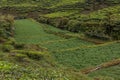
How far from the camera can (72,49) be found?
36.8 metres

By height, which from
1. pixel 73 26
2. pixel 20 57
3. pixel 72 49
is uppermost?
pixel 20 57

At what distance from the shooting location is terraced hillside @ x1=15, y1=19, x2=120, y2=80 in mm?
31500

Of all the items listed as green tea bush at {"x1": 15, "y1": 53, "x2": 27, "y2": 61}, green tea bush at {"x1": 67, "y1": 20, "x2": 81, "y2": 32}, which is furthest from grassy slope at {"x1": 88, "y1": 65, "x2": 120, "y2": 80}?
green tea bush at {"x1": 67, "y1": 20, "x2": 81, "y2": 32}

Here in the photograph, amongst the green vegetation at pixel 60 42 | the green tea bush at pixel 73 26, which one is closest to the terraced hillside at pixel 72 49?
the green vegetation at pixel 60 42

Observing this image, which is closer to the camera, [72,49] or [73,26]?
[72,49]

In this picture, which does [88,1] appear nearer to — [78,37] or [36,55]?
[78,37]

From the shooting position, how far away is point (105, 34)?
4875cm

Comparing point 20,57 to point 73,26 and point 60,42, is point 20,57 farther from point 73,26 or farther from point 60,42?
point 73,26

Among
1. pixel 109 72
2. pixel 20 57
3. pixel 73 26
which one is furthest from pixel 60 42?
pixel 20 57

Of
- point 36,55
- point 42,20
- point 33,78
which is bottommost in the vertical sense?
point 42,20

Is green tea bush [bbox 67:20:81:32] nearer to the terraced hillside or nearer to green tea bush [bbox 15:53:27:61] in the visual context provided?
the terraced hillside

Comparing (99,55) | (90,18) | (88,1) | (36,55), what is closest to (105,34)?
(90,18)

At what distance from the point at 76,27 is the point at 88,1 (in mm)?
23575

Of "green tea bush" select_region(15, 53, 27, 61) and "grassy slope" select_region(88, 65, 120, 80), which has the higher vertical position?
"green tea bush" select_region(15, 53, 27, 61)
